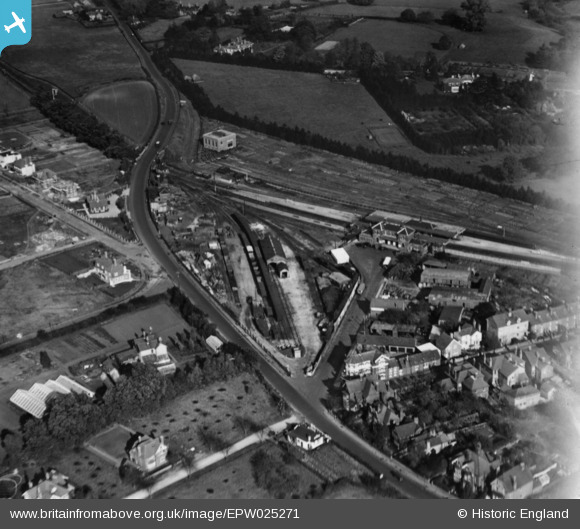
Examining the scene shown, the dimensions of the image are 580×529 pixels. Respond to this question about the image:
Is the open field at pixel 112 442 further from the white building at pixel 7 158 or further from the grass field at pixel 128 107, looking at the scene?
the grass field at pixel 128 107

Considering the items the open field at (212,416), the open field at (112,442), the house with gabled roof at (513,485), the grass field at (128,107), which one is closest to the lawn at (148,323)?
the open field at (212,416)

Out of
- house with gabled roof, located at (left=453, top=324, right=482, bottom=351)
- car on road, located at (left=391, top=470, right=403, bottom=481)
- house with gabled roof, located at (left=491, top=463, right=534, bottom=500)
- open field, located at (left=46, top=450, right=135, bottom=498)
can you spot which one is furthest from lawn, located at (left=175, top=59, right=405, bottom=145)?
house with gabled roof, located at (left=491, top=463, right=534, bottom=500)

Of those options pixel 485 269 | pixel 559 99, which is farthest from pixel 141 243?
pixel 559 99

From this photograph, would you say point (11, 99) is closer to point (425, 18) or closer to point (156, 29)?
point (156, 29)

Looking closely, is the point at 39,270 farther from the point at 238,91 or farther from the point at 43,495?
the point at 238,91

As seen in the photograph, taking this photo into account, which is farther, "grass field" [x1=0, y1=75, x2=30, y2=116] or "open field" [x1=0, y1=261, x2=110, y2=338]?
"grass field" [x1=0, y1=75, x2=30, y2=116]

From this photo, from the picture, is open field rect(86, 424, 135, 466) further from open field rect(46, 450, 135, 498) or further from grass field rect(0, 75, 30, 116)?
grass field rect(0, 75, 30, 116)

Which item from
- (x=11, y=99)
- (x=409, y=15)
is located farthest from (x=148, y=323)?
(x=409, y=15)
